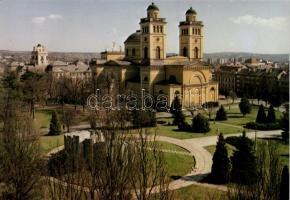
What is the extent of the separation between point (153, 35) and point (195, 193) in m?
17.5

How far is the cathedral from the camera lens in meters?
24.9

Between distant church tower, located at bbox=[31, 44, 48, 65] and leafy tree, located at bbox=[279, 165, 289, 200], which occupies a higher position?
distant church tower, located at bbox=[31, 44, 48, 65]

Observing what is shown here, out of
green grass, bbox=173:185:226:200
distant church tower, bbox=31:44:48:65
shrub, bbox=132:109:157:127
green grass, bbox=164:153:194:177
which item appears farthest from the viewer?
distant church tower, bbox=31:44:48:65

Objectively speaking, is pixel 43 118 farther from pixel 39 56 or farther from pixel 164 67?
pixel 39 56

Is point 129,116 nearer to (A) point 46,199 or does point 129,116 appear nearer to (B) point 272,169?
(A) point 46,199

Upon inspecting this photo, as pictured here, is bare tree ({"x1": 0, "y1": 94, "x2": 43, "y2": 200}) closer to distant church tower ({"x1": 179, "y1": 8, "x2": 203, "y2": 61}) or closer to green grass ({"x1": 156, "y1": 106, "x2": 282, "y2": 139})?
green grass ({"x1": 156, "y1": 106, "x2": 282, "y2": 139})

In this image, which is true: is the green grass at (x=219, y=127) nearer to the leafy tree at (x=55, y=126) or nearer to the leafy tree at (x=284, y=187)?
the leafy tree at (x=55, y=126)

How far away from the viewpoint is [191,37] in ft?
89.6

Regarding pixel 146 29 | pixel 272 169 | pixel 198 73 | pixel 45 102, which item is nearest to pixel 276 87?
pixel 198 73

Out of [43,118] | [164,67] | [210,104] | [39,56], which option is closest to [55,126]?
[43,118]

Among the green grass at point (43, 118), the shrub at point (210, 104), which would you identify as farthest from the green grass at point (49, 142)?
the shrub at point (210, 104)

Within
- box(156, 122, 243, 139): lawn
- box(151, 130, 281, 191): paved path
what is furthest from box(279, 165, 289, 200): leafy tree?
box(156, 122, 243, 139): lawn

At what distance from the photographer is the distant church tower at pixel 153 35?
2586 centimetres

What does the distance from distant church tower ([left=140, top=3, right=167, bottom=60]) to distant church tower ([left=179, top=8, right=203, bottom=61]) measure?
1679 millimetres
